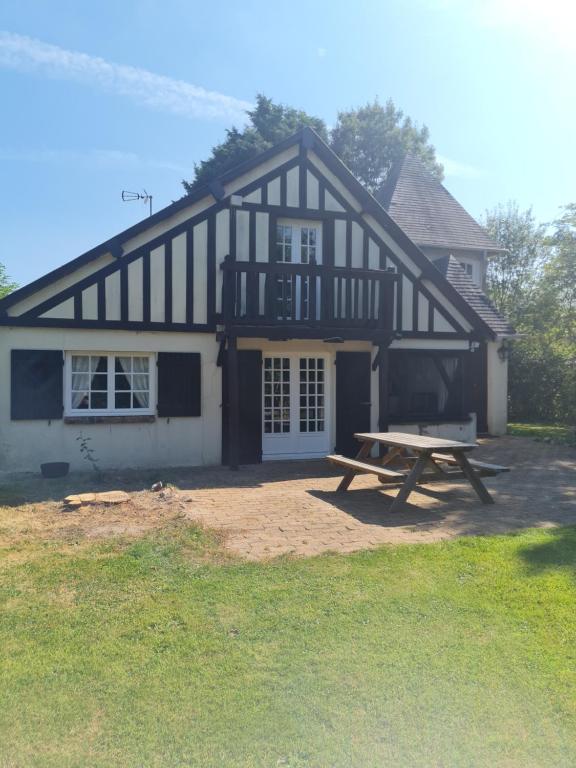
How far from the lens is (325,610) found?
161 inches

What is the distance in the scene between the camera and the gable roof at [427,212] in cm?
1814

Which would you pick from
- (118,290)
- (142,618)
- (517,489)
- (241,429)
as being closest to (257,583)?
(142,618)

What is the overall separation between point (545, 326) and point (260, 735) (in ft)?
54.9

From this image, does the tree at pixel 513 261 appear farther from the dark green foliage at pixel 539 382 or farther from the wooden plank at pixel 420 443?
the wooden plank at pixel 420 443

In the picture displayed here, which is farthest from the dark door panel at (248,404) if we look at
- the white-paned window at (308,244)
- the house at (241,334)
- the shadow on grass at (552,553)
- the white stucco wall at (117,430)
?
the shadow on grass at (552,553)

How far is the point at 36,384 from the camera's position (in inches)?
378

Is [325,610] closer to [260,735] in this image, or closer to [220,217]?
[260,735]

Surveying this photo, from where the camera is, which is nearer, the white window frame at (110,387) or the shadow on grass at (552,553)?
the shadow on grass at (552,553)

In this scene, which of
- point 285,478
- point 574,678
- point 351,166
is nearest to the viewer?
point 574,678

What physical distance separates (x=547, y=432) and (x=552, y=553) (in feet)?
41.6

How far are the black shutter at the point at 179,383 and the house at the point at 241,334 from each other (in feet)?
0.07

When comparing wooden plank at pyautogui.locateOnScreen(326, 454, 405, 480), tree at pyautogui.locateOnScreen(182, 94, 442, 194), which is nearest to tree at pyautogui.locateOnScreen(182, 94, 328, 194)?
tree at pyautogui.locateOnScreen(182, 94, 442, 194)

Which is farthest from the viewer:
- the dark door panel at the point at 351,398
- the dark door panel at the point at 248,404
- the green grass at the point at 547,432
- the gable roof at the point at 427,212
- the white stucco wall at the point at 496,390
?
the gable roof at the point at 427,212

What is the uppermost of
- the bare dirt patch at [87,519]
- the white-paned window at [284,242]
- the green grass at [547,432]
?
the white-paned window at [284,242]
